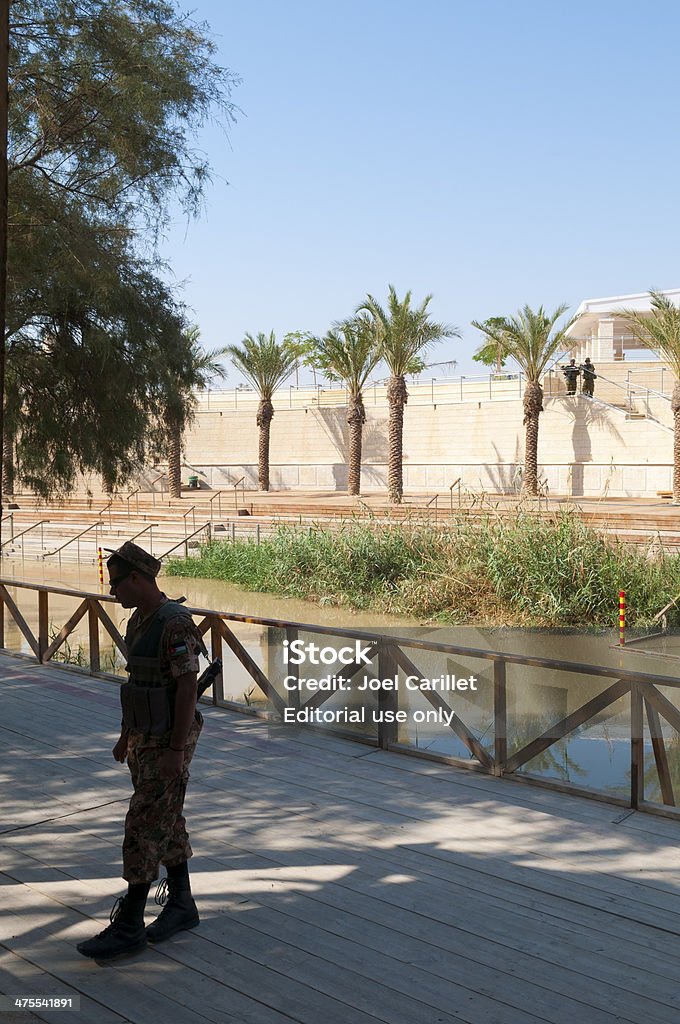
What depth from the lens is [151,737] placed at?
3.76 m

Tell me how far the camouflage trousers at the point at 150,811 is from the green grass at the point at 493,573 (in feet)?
47.6

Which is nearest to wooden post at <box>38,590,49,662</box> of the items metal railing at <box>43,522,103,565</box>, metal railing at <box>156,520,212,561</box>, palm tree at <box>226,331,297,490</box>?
metal railing at <box>156,520,212,561</box>

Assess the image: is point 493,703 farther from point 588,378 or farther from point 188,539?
point 588,378

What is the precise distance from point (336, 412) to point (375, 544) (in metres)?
30.0

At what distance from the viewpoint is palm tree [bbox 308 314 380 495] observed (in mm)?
37812

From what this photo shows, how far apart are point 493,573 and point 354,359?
71.8 ft

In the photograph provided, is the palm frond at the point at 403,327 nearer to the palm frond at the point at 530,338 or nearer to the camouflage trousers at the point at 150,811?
the palm frond at the point at 530,338

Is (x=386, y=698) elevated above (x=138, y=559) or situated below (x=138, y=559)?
below

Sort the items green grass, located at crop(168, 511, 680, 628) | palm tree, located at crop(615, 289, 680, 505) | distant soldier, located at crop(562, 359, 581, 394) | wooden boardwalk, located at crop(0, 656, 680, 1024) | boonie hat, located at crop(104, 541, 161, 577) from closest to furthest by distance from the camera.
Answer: wooden boardwalk, located at crop(0, 656, 680, 1024) < boonie hat, located at crop(104, 541, 161, 577) < green grass, located at crop(168, 511, 680, 628) < palm tree, located at crop(615, 289, 680, 505) < distant soldier, located at crop(562, 359, 581, 394)

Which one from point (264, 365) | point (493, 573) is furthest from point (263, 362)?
point (493, 573)

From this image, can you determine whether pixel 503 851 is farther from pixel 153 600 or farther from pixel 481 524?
pixel 481 524

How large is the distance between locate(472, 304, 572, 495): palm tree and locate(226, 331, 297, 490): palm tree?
35.2 feet

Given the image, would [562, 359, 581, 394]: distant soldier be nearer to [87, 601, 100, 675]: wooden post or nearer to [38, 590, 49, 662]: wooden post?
[38, 590, 49, 662]: wooden post

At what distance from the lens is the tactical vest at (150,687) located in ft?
12.2
